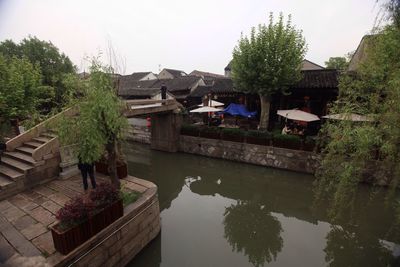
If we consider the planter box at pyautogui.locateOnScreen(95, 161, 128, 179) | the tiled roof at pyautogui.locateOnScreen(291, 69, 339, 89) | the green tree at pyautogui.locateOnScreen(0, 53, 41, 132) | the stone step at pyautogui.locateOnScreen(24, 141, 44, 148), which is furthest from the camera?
the tiled roof at pyautogui.locateOnScreen(291, 69, 339, 89)

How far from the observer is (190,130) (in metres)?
14.7

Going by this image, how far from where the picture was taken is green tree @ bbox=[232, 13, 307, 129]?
479 inches

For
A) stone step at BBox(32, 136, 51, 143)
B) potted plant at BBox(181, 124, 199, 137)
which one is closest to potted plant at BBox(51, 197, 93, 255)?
stone step at BBox(32, 136, 51, 143)

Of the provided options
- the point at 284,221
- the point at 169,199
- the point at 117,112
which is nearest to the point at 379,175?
the point at 284,221

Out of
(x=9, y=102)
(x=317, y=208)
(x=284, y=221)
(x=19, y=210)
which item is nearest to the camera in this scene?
(x=19, y=210)

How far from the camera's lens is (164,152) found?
15281 mm

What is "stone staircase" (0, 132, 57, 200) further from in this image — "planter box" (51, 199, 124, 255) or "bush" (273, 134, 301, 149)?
"bush" (273, 134, 301, 149)

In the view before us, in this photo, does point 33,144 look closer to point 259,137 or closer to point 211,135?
point 211,135

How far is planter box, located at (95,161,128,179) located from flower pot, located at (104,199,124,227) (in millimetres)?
2639

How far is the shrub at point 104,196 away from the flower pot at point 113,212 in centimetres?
10

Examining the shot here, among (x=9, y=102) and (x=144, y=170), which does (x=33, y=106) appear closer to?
(x=9, y=102)

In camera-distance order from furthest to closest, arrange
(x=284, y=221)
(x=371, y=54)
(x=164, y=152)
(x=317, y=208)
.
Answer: (x=164, y=152) → (x=317, y=208) → (x=284, y=221) → (x=371, y=54)

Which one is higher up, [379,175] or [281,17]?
[281,17]

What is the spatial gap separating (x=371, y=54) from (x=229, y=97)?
12.1 metres
